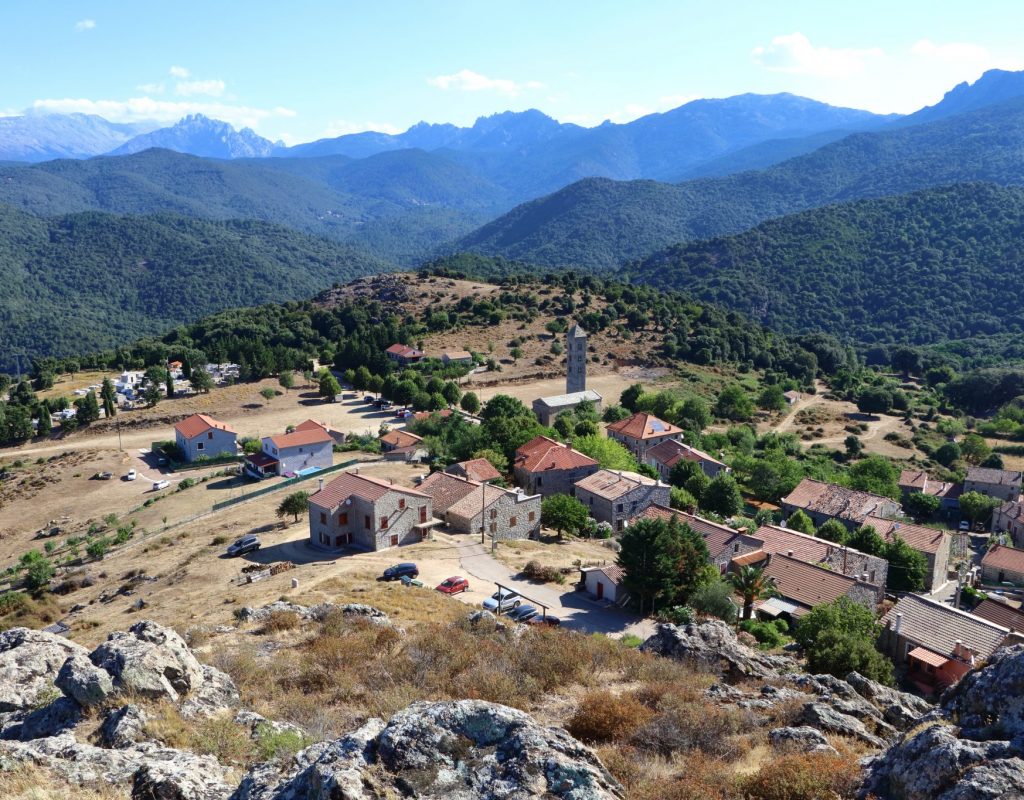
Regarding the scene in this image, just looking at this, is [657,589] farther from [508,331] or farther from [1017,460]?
[508,331]

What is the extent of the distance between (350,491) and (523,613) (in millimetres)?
13677

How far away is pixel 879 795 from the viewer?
29.7 feet

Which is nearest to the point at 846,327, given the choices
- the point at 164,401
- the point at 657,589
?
the point at 164,401

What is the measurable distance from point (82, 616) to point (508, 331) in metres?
85.2

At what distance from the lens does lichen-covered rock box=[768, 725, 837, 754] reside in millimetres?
11250

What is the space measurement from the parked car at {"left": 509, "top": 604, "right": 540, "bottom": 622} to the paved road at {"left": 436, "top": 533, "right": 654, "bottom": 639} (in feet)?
3.83

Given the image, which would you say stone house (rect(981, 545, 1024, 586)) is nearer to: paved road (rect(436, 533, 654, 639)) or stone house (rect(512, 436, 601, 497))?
stone house (rect(512, 436, 601, 497))

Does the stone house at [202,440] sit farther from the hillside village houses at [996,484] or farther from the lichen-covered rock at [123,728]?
the hillside village houses at [996,484]

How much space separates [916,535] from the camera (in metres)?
44.0

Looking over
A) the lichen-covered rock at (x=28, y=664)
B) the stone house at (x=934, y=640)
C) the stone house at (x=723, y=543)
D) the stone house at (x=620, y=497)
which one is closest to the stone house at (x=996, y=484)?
the stone house at (x=620, y=497)

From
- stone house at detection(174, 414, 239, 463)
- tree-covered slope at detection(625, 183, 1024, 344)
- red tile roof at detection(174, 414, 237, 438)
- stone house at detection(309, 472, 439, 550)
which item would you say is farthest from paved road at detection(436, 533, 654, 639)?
tree-covered slope at detection(625, 183, 1024, 344)

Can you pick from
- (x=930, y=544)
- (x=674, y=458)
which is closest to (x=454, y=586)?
(x=930, y=544)

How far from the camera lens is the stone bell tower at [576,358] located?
7850 cm

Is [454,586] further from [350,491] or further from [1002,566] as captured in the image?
[1002,566]
